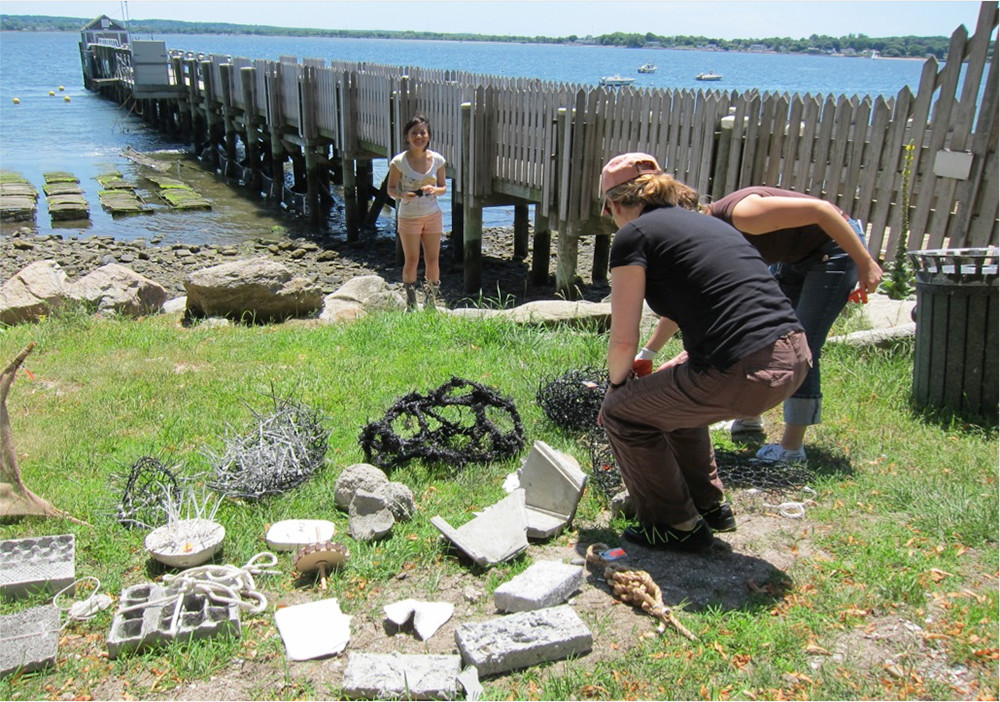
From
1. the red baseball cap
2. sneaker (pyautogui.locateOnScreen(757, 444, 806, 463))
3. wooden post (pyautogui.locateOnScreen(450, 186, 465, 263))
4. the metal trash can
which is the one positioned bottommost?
wooden post (pyautogui.locateOnScreen(450, 186, 465, 263))

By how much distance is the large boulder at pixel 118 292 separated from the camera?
884 centimetres

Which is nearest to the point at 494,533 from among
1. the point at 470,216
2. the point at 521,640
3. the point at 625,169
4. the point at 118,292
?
the point at 521,640

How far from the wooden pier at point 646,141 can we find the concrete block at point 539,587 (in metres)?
5.60

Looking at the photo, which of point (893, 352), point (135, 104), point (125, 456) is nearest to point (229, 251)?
point (125, 456)

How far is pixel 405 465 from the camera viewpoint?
4566mm

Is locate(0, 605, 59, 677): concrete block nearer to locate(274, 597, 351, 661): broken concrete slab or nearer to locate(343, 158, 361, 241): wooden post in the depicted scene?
locate(274, 597, 351, 661): broken concrete slab

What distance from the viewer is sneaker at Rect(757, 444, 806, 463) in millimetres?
4422

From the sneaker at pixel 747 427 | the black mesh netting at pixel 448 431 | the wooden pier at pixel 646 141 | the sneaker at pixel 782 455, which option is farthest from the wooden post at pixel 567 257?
the sneaker at pixel 782 455

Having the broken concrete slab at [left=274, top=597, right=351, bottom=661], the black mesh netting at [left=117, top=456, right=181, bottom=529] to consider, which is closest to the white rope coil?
the broken concrete slab at [left=274, top=597, right=351, bottom=661]

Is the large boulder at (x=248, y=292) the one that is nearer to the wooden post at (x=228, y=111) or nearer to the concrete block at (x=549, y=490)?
the concrete block at (x=549, y=490)

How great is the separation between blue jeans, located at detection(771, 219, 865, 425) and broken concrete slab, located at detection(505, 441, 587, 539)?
129 centimetres

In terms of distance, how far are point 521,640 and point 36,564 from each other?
2.07 meters

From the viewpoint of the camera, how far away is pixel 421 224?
8.84 meters

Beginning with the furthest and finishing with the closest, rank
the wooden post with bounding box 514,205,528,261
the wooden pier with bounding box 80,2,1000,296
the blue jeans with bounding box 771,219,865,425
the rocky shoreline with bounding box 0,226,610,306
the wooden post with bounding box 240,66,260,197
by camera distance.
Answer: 1. the wooden post with bounding box 240,66,260,197
2. the wooden post with bounding box 514,205,528,261
3. the rocky shoreline with bounding box 0,226,610,306
4. the wooden pier with bounding box 80,2,1000,296
5. the blue jeans with bounding box 771,219,865,425
